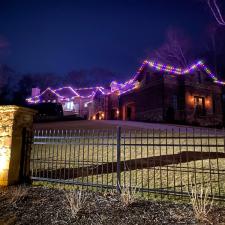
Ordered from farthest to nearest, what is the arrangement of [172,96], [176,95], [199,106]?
1. [199,106]
2. [176,95]
3. [172,96]

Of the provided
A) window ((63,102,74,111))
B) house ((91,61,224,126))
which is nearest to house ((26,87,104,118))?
window ((63,102,74,111))

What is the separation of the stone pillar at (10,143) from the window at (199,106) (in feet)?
78.6

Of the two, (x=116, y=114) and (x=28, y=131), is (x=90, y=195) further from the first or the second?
(x=116, y=114)

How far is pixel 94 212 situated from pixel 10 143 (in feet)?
11.0

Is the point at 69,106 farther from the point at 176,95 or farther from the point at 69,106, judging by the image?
the point at 176,95

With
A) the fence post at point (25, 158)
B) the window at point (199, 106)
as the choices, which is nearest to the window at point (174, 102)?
the window at point (199, 106)

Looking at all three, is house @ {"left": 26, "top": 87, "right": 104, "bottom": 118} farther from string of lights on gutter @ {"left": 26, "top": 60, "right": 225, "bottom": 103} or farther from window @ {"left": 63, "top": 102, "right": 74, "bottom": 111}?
string of lights on gutter @ {"left": 26, "top": 60, "right": 225, "bottom": 103}

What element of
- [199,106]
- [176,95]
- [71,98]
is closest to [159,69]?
[176,95]

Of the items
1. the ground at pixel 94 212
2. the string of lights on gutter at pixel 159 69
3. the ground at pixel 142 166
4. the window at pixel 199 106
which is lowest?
the ground at pixel 94 212

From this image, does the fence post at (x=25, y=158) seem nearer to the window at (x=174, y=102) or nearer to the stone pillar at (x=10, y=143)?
the stone pillar at (x=10, y=143)

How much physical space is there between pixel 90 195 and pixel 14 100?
53.2 meters

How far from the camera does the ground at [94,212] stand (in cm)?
362

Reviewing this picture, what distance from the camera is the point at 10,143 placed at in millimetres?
6066

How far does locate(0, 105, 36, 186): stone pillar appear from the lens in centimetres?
596
